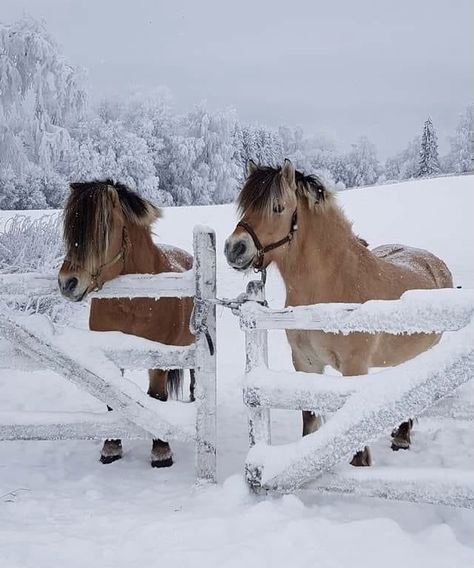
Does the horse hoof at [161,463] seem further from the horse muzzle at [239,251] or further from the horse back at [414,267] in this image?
the horse back at [414,267]

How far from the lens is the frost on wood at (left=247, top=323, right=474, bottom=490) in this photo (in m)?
2.16

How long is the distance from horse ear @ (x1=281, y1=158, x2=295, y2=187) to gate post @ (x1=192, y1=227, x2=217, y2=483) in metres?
0.63

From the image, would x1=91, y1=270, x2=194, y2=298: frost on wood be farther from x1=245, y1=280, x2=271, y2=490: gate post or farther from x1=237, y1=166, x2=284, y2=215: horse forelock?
x1=237, y1=166, x2=284, y2=215: horse forelock

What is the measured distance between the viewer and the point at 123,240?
130 inches

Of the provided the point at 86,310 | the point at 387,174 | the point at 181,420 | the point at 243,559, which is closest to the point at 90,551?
the point at 243,559

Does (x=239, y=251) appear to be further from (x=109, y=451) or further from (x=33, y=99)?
(x=33, y=99)

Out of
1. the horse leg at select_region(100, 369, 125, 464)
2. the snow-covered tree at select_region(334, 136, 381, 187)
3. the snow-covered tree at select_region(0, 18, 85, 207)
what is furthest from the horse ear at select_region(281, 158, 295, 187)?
the snow-covered tree at select_region(334, 136, 381, 187)

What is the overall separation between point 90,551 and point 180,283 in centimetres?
137

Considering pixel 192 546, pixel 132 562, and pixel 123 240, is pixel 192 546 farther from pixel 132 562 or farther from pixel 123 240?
pixel 123 240

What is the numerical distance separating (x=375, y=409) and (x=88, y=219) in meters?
1.99

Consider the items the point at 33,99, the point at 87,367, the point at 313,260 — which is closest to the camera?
the point at 87,367

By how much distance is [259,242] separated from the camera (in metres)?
3.01

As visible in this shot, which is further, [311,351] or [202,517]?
[311,351]

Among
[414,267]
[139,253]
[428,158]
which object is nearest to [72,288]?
[139,253]
